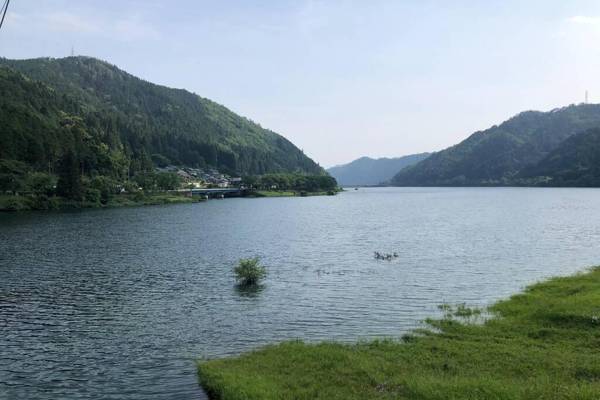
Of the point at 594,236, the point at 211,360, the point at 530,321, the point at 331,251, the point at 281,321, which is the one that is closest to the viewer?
the point at 211,360

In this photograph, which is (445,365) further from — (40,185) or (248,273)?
(40,185)

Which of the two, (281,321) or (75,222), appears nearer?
(281,321)

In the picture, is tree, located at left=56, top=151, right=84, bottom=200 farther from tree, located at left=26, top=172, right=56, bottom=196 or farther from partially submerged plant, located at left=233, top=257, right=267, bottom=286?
partially submerged plant, located at left=233, top=257, right=267, bottom=286

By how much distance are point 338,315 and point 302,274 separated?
18419 mm

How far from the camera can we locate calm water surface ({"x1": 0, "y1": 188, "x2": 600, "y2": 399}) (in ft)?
94.0

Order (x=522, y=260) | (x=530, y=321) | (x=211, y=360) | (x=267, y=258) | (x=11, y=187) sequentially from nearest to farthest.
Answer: (x=211, y=360), (x=530, y=321), (x=522, y=260), (x=267, y=258), (x=11, y=187)

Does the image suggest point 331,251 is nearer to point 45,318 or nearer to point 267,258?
point 267,258

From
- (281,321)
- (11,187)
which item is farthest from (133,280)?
(11,187)

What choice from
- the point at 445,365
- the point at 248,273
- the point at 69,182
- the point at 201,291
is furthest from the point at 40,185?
the point at 445,365

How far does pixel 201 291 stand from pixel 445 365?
28.9 metres

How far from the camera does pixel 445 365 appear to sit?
80.5ft

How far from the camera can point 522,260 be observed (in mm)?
62500

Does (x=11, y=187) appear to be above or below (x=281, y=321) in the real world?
above

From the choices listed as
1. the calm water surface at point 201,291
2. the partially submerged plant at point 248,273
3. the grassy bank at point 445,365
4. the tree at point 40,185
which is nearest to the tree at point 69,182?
the tree at point 40,185
